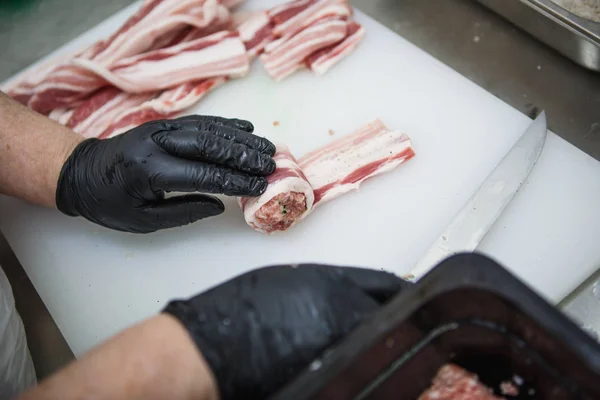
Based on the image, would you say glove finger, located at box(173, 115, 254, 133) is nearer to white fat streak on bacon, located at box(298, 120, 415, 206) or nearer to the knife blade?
white fat streak on bacon, located at box(298, 120, 415, 206)

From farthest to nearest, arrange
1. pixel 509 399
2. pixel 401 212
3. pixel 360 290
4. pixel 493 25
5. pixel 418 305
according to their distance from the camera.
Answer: pixel 493 25
pixel 401 212
pixel 360 290
pixel 509 399
pixel 418 305

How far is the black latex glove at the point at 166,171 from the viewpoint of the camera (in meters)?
2.01

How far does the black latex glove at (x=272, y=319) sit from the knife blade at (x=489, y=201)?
1.65ft

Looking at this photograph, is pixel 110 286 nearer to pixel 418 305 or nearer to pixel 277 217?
pixel 277 217

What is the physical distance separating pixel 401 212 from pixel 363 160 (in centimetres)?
26

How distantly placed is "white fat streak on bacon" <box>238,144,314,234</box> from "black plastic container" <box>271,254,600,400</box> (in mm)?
879

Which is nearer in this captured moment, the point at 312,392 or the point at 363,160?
the point at 312,392

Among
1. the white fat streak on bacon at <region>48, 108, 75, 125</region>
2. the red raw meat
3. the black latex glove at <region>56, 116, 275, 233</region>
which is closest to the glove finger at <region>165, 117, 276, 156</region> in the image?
the black latex glove at <region>56, 116, 275, 233</region>

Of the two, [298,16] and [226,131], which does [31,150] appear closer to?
[226,131]

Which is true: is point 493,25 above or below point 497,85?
above

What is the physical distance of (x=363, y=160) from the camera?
2.34 meters

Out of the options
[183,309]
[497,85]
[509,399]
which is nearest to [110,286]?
[183,309]

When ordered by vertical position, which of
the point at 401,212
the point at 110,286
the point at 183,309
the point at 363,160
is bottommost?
the point at 110,286

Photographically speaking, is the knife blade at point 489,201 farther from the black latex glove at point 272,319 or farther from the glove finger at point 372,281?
the black latex glove at point 272,319
